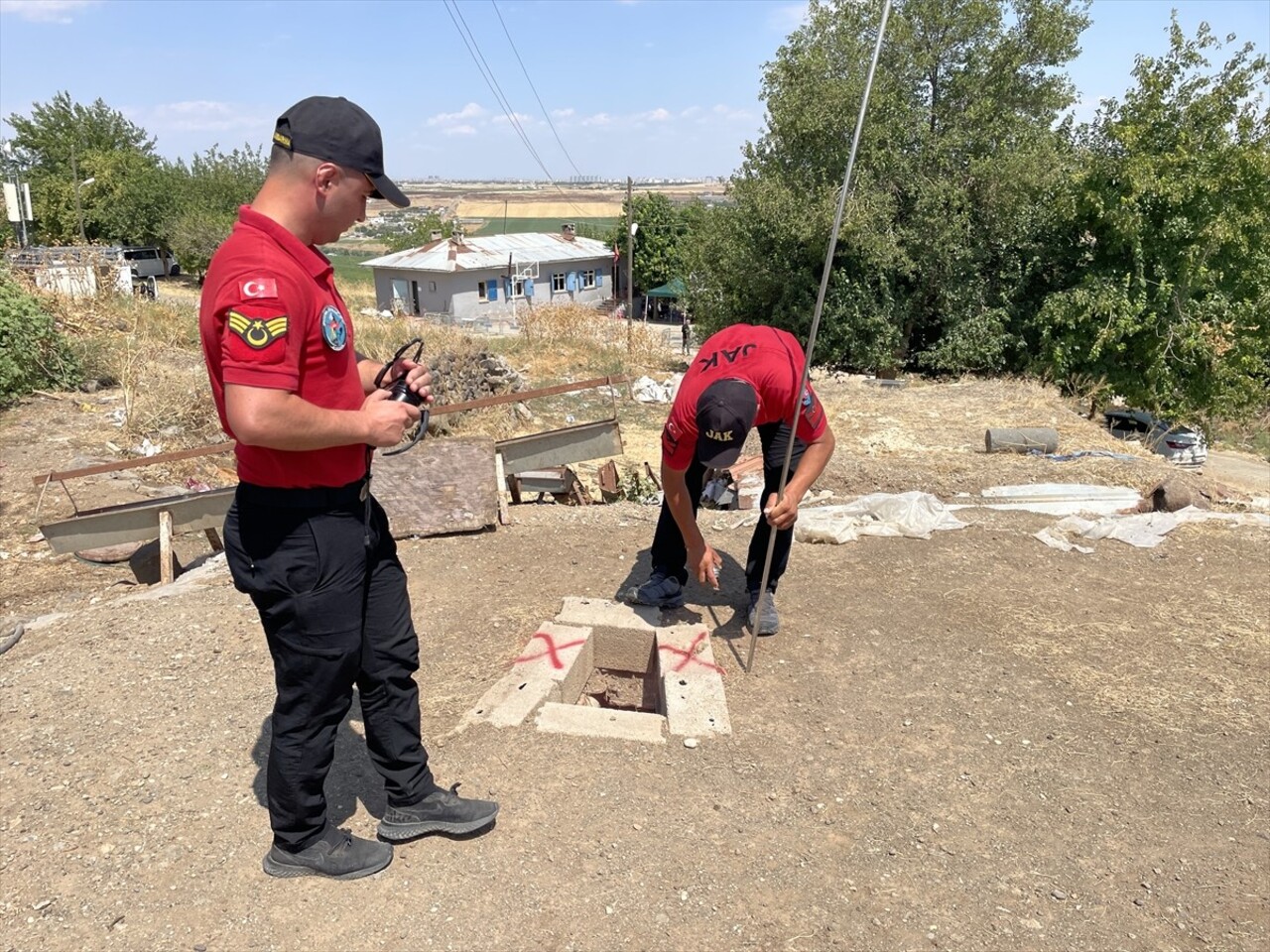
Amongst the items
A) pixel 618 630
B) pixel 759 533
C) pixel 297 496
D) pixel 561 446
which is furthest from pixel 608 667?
pixel 561 446

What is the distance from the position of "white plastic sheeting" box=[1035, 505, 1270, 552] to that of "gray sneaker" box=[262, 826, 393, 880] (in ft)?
15.4

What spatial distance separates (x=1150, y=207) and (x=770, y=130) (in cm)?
764

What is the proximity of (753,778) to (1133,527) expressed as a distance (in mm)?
4068

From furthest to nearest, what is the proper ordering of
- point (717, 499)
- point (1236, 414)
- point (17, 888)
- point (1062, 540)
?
point (1236, 414), point (717, 499), point (1062, 540), point (17, 888)

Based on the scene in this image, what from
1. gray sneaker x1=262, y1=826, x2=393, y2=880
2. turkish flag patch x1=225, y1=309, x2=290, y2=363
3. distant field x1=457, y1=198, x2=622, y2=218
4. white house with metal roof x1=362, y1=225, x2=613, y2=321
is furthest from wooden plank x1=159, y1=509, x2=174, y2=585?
distant field x1=457, y1=198, x2=622, y2=218

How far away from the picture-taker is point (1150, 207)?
14.3 metres

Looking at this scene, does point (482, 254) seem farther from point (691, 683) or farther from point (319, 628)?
point (319, 628)

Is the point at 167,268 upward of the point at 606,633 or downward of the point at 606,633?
upward

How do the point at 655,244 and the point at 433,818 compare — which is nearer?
the point at 433,818

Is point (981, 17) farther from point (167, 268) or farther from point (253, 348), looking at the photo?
point (167, 268)

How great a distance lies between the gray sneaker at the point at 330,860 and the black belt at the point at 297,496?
111 cm

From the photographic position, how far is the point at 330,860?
2.54 m

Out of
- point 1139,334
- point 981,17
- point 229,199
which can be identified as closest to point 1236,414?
point 1139,334

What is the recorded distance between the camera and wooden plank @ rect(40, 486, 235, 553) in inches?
207
